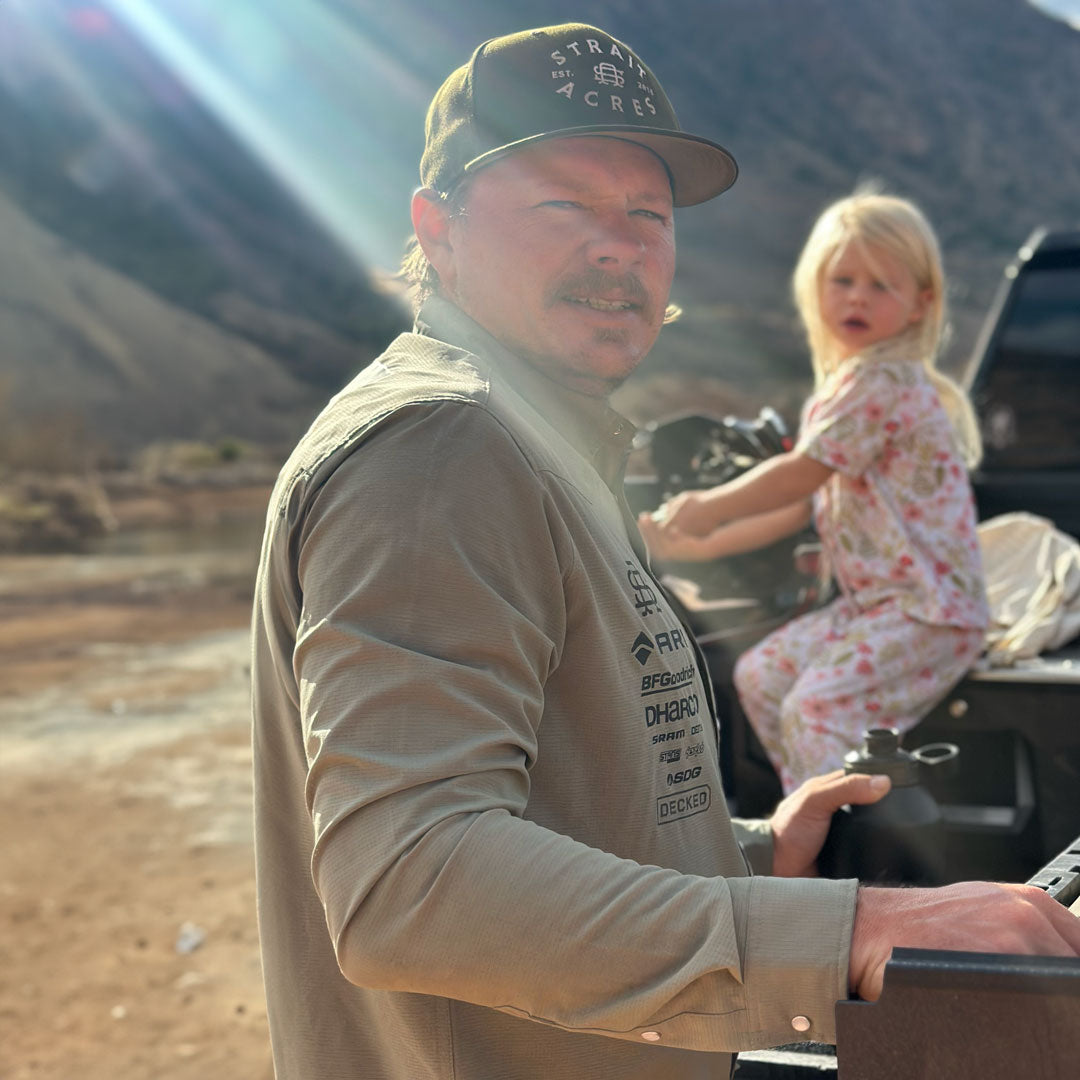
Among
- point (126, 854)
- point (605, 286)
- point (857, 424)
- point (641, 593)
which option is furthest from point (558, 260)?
point (126, 854)

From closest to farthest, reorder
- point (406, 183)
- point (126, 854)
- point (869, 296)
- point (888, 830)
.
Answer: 1. point (888, 830)
2. point (869, 296)
3. point (126, 854)
4. point (406, 183)

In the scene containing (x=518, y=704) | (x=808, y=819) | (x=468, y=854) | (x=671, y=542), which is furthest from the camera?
(x=671, y=542)

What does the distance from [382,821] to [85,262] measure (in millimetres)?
34278

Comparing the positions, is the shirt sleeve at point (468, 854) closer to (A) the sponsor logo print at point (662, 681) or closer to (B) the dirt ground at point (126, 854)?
(A) the sponsor logo print at point (662, 681)

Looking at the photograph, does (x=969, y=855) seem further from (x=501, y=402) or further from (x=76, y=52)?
(x=76, y=52)

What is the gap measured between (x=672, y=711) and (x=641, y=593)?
131 mm

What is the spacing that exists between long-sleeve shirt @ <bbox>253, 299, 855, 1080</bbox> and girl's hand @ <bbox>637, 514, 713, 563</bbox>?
1784 mm

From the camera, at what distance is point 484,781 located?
112 cm

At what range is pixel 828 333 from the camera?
3.33 metres

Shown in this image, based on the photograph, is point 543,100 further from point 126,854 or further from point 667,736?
point 126,854

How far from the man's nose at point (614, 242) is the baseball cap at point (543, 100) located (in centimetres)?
10

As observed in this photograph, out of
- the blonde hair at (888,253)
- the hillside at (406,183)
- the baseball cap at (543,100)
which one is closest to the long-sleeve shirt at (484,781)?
the baseball cap at (543,100)

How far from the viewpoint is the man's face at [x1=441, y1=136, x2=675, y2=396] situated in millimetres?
1542

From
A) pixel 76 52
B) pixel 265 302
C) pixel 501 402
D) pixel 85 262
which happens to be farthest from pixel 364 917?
pixel 76 52
